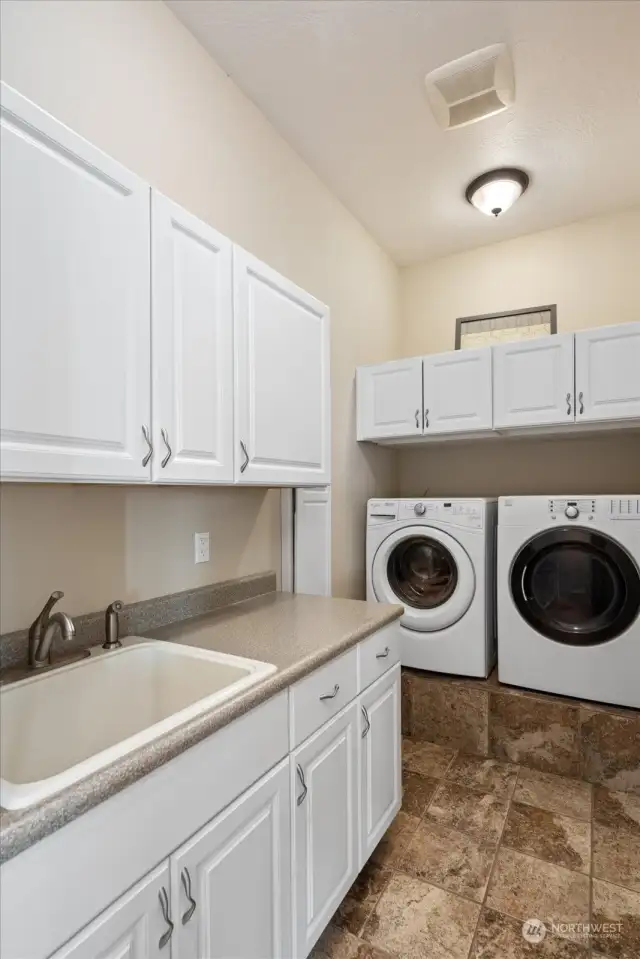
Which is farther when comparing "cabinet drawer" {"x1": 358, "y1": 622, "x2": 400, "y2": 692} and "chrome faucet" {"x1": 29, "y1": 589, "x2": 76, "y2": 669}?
"cabinet drawer" {"x1": 358, "y1": 622, "x2": 400, "y2": 692}

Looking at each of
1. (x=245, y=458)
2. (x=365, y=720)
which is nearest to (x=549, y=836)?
(x=365, y=720)

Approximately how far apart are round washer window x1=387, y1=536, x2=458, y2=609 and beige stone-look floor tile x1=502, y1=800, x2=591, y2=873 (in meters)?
0.98

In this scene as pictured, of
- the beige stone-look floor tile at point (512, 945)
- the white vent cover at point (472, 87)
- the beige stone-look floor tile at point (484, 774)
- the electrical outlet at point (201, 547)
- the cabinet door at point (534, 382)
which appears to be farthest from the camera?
the cabinet door at point (534, 382)

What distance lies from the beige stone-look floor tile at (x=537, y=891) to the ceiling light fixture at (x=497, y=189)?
3023mm

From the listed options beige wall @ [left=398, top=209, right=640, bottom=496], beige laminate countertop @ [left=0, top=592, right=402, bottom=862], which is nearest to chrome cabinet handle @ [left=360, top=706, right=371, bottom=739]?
beige laminate countertop @ [left=0, top=592, right=402, bottom=862]

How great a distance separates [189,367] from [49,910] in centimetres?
113

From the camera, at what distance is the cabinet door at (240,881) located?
0.91 meters

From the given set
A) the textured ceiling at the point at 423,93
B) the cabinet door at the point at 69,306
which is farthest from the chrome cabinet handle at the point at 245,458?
the textured ceiling at the point at 423,93

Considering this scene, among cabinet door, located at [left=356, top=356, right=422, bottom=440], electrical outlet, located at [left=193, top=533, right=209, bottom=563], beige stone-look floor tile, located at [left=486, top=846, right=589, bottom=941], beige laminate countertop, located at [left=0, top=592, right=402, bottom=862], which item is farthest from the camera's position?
cabinet door, located at [left=356, top=356, right=422, bottom=440]

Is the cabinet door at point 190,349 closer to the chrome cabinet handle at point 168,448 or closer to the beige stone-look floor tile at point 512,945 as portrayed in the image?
the chrome cabinet handle at point 168,448

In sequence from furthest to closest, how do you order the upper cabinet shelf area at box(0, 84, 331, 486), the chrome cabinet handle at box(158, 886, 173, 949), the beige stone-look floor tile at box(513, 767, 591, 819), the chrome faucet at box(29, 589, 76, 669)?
1. the beige stone-look floor tile at box(513, 767, 591, 819)
2. the chrome faucet at box(29, 589, 76, 669)
3. the upper cabinet shelf area at box(0, 84, 331, 486)
4. the chrome cabinet handle at box(158, 886, 173, 949)

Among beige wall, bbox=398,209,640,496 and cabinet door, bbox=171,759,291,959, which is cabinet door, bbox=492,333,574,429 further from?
cabinet door, bbox=171,759,291,959

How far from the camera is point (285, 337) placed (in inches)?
70.9

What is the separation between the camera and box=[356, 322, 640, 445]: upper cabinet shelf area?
2.42 metres
